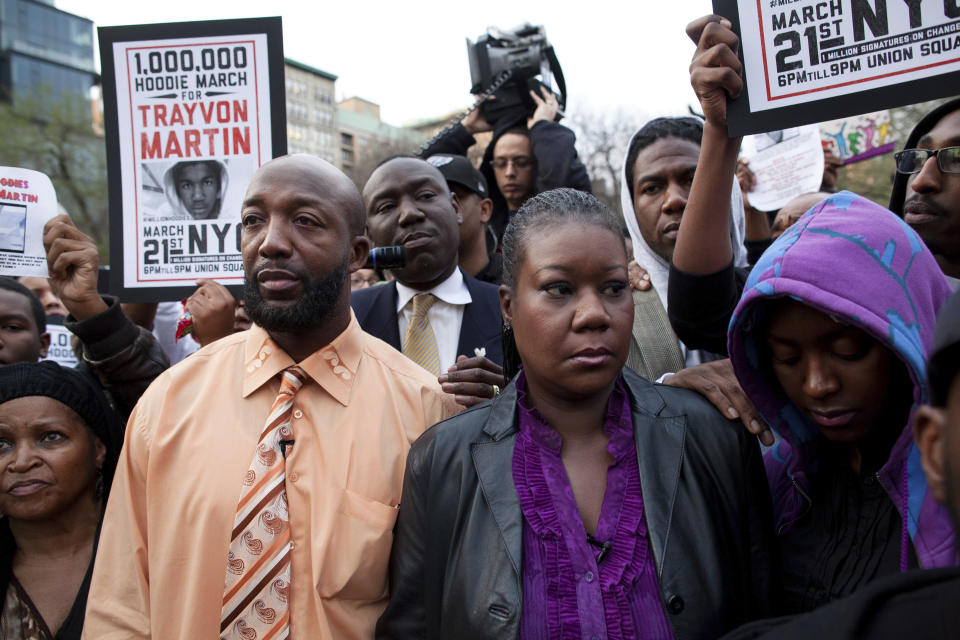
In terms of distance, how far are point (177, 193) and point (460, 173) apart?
1.62 metres

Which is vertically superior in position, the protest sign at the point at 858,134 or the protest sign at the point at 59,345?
the protest sign at the point at 858,134

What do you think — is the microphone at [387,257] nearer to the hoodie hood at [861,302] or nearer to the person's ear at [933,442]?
the hoodie hood at [861,302]

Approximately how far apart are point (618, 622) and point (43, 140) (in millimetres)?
28860

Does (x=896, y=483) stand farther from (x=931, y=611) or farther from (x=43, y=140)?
(x=43, y=140)

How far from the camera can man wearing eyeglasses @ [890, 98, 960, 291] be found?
2225 millimetres

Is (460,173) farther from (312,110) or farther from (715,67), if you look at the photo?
(312,110)

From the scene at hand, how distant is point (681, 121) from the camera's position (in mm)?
2785

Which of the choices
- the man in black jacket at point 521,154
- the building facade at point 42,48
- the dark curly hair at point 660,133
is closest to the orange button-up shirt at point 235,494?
the dark curly hair at point 660,133

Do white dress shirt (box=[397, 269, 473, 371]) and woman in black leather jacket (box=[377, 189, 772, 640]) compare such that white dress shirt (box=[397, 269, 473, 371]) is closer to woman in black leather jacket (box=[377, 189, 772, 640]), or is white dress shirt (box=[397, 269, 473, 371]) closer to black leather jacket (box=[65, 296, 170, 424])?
black leather jacket (box=[65, 296, 170, 424])

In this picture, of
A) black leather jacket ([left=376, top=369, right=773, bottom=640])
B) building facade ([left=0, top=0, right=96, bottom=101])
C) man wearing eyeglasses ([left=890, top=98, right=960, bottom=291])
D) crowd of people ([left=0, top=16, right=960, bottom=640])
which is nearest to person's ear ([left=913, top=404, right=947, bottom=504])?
crowd of people ([left=0, top=16, right=960, bottom=640])

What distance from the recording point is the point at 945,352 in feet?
3.42

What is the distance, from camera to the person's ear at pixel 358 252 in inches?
100

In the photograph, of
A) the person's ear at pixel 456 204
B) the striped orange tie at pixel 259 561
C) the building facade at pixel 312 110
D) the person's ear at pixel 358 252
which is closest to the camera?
the striped orange tie at pixel 259 561

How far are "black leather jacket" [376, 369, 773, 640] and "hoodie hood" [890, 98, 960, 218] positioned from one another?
1.25 m
